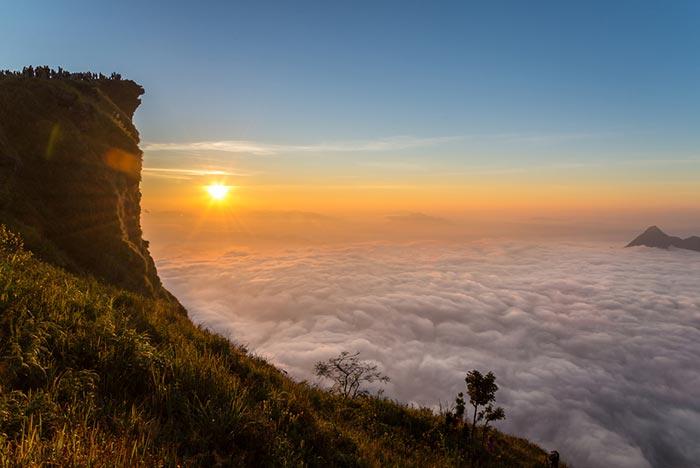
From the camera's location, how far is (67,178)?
2180cm

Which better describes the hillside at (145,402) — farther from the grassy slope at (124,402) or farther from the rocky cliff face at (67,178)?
the rocky cliff face at (67,178)

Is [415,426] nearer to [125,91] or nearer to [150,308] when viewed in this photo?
[150,308]

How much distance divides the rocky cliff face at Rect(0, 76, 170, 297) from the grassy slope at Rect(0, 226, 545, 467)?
10971 millimetres

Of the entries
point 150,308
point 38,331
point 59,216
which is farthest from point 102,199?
point 38,331

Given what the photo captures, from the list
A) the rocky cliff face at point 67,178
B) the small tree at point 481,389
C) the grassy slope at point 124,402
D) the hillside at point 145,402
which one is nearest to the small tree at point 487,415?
the small tree at point 481,389

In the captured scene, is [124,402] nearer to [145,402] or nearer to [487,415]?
[145,402]

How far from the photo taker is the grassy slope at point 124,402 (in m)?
3.87

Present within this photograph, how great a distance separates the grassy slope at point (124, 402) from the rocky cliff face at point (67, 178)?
11.0 m

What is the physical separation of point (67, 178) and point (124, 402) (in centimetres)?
2253

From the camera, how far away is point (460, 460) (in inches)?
422

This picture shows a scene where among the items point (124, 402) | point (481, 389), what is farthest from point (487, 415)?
point (124, 402)

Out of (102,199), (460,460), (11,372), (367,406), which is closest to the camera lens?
(11,372)

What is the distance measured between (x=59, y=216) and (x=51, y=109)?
884 centimetres

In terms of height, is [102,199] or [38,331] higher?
[102,199]
